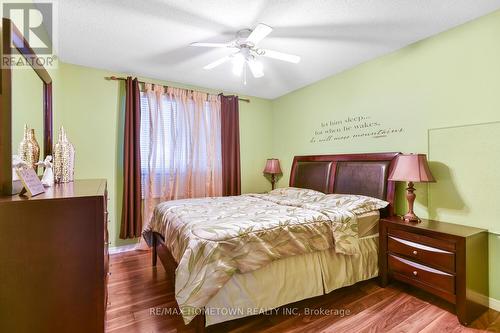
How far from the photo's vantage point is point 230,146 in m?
4.14

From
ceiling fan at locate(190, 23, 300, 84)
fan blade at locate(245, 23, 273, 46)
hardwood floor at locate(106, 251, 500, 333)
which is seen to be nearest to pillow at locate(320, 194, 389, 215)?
hardwood floor at locate(106, 251, 500, 333)

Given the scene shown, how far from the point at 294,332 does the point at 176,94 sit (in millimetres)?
3374

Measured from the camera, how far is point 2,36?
44.6 inches

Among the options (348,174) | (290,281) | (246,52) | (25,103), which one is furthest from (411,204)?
(25,103)

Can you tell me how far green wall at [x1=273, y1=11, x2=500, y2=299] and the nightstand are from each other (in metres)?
A: 0.21

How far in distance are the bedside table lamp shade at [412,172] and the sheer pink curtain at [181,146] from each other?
2.63 metres

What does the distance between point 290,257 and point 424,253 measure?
1188 millimetres

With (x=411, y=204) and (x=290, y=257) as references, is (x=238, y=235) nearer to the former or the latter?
(x=290, y=257)

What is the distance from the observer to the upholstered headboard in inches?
105

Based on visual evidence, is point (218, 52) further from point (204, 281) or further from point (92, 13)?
point (204, 281)

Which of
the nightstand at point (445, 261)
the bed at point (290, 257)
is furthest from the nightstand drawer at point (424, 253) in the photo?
the bed at point (290, 257)

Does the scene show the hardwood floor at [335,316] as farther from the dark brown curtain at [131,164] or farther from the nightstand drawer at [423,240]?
the dark brown curtain at [131,164]

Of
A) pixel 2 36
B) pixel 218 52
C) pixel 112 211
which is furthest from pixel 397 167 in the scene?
pixel 112 211

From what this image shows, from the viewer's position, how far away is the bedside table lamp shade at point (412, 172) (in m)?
2.20
